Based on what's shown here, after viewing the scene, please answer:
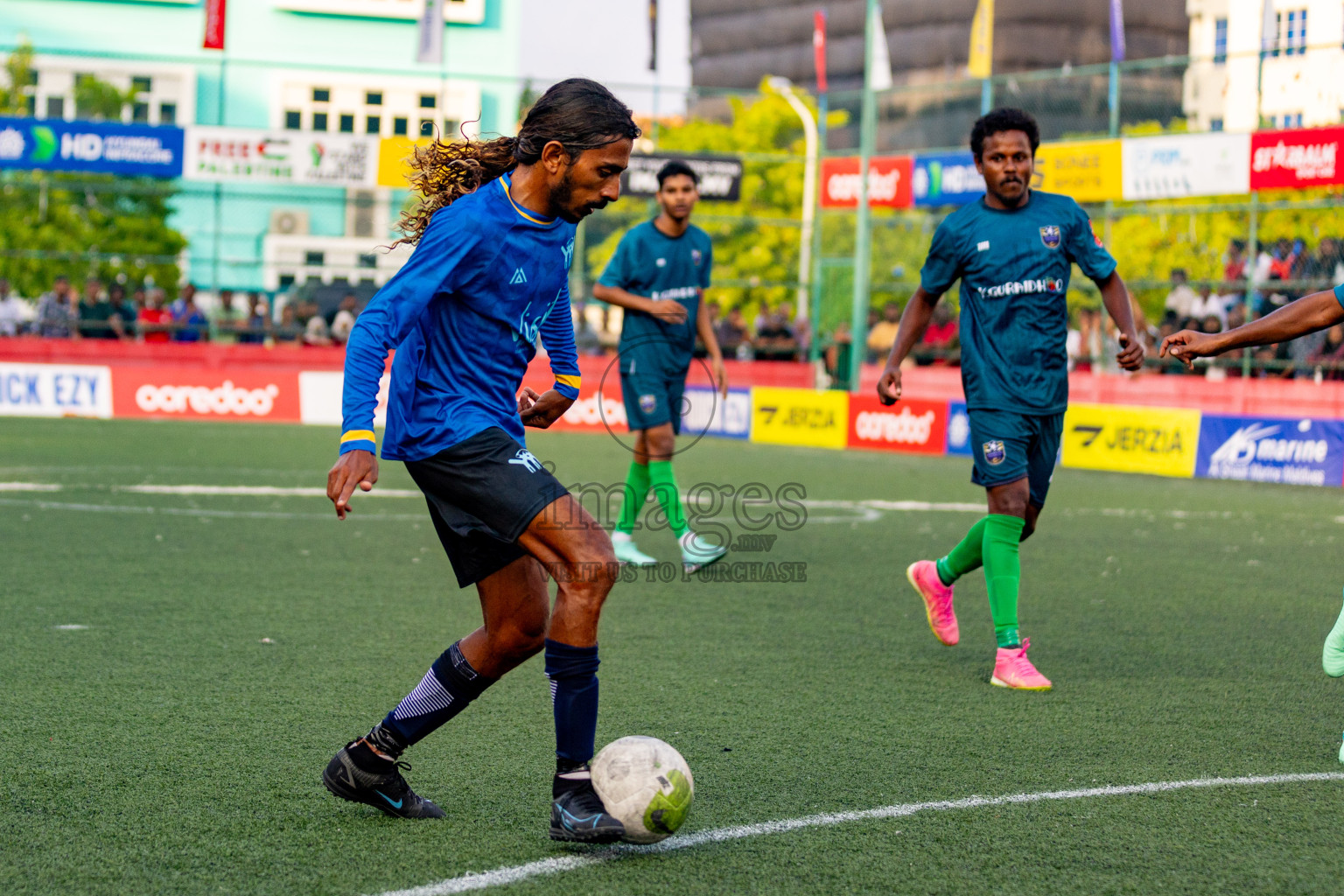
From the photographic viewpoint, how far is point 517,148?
3895 mm

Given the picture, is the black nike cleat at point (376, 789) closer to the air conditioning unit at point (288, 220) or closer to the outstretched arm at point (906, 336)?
the outstretched arm at point (906, 336)

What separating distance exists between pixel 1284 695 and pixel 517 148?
3700 mm

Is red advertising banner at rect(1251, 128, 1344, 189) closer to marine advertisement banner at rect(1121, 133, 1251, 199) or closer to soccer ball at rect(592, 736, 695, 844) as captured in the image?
marine advertisement banner at rect(1121, 133, 1251, 199)

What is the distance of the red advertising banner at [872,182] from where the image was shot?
24.3m

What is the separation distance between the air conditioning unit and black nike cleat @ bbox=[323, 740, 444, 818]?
23.2 metres

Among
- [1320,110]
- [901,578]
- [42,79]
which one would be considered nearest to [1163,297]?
[1320,110]

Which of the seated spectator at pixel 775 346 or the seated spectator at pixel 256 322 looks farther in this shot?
the seated spectator at pixel 775 346

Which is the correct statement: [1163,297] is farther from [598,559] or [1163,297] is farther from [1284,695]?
[598,559]

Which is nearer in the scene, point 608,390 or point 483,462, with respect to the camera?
point 483,462

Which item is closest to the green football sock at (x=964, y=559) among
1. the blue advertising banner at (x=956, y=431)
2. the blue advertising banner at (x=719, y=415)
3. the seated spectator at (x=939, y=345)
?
the blue advertising banner at (x=956, y=431)

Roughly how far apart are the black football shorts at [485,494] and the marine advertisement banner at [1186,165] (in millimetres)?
17215

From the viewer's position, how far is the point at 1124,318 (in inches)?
245

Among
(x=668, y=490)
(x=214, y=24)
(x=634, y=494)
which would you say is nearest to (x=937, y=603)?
(x=668, y=490)

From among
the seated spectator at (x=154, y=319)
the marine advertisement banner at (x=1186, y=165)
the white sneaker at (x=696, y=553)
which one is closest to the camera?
the white sneaker at (x=696, y=553)
